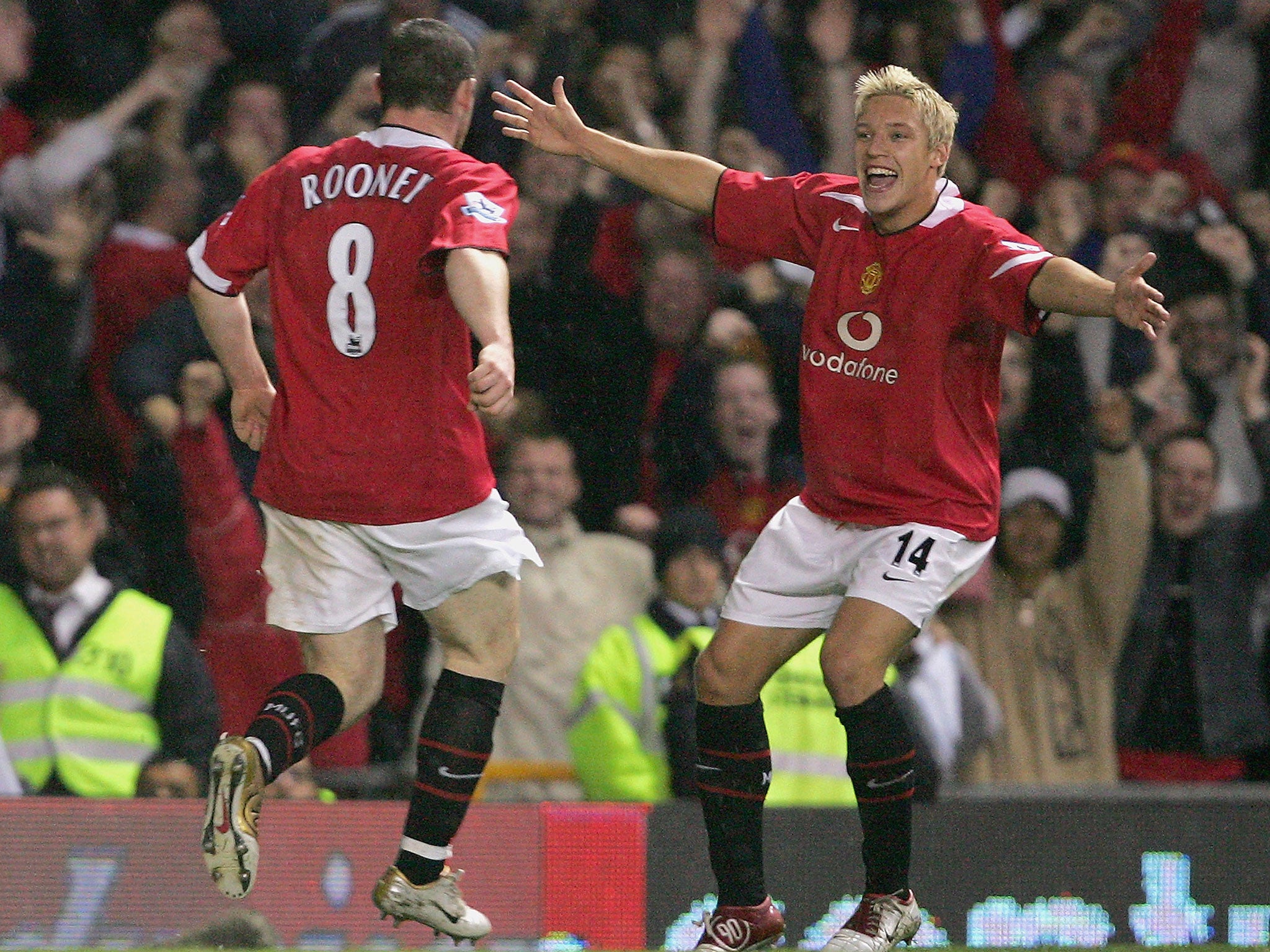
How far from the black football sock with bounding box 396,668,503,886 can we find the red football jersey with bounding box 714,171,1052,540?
1026 mm

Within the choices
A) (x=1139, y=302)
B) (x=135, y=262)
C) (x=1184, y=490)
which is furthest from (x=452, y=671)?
(x=1184, y=490)

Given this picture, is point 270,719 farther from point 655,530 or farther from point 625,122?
point 625,122

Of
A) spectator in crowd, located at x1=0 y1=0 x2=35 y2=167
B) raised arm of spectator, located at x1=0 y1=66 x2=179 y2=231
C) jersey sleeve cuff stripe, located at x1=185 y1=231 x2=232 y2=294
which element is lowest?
jersey sleeve cuff stripe, located at x1=185 y1=231 x2=232 y2=294

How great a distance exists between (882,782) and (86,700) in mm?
3120

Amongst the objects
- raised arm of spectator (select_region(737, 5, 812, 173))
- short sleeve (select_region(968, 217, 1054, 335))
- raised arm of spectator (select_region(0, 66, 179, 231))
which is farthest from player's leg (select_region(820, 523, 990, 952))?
raised arm of spectator (select_region(737, 5, 812, 173))

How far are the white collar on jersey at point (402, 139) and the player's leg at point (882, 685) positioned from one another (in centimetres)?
146

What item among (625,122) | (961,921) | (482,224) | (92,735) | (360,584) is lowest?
(961,921)

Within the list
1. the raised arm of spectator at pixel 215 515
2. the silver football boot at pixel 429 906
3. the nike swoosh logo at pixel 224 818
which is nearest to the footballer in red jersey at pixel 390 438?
the silver football boot at pixel 429 906

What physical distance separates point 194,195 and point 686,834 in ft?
11.0

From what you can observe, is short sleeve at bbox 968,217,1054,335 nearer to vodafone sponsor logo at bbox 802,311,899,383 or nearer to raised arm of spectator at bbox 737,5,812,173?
vodafone sponsor logo at bbox 802,311,899,383

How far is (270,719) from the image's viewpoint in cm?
491

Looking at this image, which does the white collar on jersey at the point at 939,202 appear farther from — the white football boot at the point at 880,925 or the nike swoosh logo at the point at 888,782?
the white football boot at the point at 880,925

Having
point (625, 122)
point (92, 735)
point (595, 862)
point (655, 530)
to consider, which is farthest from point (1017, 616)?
point (92, 735)

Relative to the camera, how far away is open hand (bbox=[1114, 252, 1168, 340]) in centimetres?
467
